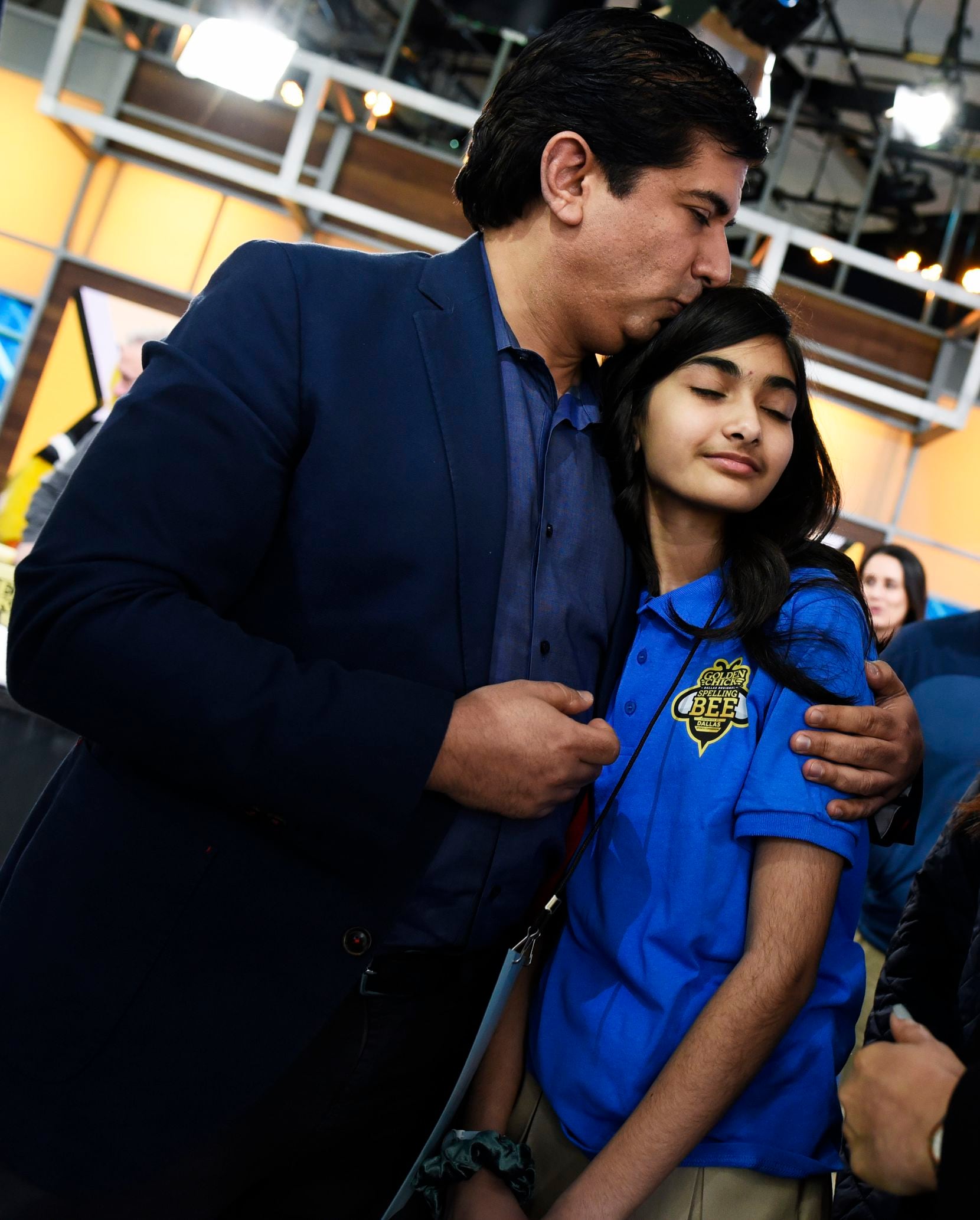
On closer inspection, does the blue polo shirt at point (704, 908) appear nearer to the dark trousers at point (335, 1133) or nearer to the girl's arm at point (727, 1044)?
the girl's arm at point (727, 1044)

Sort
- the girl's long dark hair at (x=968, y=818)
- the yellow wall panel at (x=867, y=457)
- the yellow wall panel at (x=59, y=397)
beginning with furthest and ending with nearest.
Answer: the yellow wall panel at (x=867, y=457) < the yellow wall panel at (x=59, y=397) < the girl's long dark hair at (x=968, y=818)

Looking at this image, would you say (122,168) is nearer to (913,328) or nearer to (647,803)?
(913,328)

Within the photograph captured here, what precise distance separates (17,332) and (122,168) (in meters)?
1.50

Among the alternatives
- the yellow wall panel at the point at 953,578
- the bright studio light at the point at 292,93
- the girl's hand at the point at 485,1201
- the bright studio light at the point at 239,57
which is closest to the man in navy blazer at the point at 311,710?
the girl's hand at the point at 485,1201

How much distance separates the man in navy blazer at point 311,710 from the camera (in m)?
1.02

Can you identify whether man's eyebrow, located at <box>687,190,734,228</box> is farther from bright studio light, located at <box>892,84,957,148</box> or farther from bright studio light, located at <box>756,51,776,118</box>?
bright studio light, located at <box>892,84,957,148</box>

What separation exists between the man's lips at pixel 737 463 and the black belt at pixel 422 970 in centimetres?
76

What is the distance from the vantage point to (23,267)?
750 cm

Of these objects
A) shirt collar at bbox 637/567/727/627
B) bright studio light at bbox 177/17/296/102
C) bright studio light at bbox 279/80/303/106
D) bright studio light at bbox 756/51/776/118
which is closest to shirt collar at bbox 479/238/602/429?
shirt collar at bbox 637/567/727/627

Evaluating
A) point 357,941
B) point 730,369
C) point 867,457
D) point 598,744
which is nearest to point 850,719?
point 598,744

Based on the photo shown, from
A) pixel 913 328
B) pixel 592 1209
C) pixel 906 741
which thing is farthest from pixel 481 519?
pixel 913 328

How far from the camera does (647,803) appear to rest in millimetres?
1351

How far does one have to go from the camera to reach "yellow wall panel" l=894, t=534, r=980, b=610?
7613 mm

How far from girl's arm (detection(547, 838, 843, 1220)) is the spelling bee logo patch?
0.57 ft
